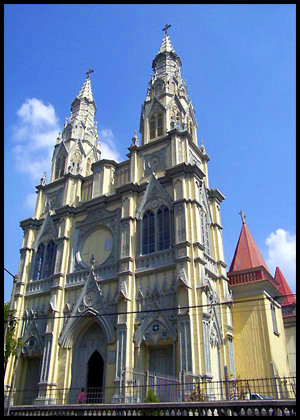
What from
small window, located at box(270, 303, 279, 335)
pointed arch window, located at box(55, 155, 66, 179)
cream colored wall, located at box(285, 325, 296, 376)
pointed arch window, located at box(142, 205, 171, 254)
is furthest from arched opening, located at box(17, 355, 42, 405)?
cream colored wall, located at box(285, 325, 296, 376)

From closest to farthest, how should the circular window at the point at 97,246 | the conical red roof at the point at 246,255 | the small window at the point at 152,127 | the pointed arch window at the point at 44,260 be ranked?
1. the circular window at the point at 97,246
2. the conical red roof at the point at 246,255
3. the pointed arch window at the point at 44,260
4. the small window at the point at 152,127

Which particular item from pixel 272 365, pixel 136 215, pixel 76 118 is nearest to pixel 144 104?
pixel 76 118

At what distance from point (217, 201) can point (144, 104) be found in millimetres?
9848

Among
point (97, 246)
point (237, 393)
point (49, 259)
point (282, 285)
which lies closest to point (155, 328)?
point (237, 393)

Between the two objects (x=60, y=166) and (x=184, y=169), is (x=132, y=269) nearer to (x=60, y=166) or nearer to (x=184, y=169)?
(x=184, y=169)

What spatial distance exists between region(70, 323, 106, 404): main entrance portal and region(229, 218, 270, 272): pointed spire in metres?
10.7

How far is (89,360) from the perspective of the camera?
73.2ft

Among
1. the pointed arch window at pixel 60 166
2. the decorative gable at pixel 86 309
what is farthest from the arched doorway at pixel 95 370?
the pointed arch window at pixel 60 166

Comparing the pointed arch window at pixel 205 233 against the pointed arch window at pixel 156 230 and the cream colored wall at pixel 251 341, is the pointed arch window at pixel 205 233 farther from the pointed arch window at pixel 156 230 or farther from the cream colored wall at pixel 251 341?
the cream colored wall at pixel 251 341

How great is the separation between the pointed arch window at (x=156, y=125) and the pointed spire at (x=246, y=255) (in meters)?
10.1

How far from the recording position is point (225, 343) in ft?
69.3

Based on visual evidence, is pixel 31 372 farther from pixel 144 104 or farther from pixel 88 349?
pixel 144 104

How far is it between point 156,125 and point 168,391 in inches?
720

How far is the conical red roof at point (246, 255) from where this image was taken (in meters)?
26.7
